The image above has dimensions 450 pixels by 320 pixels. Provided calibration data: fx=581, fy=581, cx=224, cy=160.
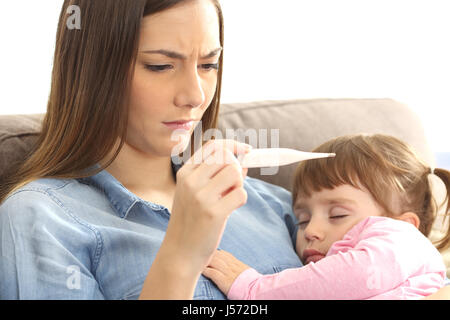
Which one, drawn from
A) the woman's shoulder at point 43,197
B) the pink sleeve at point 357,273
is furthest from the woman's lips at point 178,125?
the pink sleeve at point 357,273

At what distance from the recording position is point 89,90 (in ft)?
3.91

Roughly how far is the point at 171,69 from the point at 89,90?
0.18 meters

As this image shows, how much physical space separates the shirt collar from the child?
21 cm

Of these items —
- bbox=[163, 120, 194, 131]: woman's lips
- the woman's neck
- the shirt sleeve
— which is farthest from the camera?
the woman's neck

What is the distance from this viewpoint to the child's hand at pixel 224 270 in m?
1.16

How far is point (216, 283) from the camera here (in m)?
1.17

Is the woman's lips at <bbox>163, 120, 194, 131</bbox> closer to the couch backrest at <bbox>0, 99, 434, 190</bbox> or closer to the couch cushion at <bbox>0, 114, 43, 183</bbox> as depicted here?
the couch cushion at <bbox>0, 114, 43, 183</bbox>

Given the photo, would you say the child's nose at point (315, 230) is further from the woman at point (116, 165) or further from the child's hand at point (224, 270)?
the child's hand at point (224, 270)

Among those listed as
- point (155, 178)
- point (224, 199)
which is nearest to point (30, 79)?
point (155, 178)

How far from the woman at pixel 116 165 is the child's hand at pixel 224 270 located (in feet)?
0.07

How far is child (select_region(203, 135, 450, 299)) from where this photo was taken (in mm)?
1137

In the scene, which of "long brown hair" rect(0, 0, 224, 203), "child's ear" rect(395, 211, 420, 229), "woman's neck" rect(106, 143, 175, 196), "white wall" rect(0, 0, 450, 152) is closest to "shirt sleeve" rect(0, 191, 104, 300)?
"long brown hair" rect(0, 0, 224, 203)
